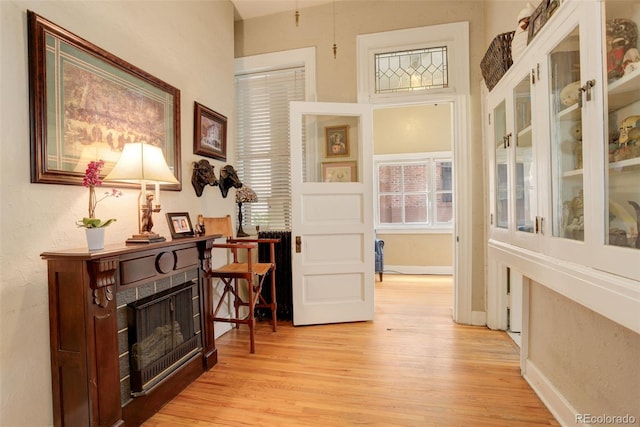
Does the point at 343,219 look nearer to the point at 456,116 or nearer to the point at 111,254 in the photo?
the point at 456,116

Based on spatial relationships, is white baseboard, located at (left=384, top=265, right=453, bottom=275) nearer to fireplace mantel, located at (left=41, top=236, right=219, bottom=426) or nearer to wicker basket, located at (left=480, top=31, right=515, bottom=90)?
wicker basket, located at (left=480, top=31, right=515, bottom=90)

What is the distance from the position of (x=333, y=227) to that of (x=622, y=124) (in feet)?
7.70

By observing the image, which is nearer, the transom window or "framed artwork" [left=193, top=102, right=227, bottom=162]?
"framed artwork" [left=193, top=102, right=227, bottom=162]

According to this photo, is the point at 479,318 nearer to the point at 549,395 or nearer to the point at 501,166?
the point at 549,395

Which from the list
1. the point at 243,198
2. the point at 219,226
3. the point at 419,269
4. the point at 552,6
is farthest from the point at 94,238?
the point at 419,269

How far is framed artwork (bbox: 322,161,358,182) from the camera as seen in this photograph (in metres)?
3.25

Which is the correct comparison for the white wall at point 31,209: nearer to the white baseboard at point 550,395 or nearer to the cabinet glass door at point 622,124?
the cabinet glass door at point 622,124

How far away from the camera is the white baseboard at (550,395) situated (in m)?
1.61

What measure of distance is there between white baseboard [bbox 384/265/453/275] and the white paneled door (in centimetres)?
270

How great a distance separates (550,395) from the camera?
1775 mm

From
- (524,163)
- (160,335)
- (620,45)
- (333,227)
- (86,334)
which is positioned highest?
(620,45)

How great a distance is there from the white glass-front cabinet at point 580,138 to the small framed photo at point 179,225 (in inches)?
85.5

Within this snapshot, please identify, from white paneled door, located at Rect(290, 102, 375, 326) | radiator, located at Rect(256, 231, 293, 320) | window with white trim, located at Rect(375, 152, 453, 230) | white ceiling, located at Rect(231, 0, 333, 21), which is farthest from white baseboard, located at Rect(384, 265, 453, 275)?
white ceiling, located at Rect(231, 0, 333, 21)

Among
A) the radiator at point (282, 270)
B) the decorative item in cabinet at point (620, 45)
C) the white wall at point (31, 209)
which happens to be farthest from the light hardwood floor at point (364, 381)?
the decorative item in cabinet at point (620, 45)
